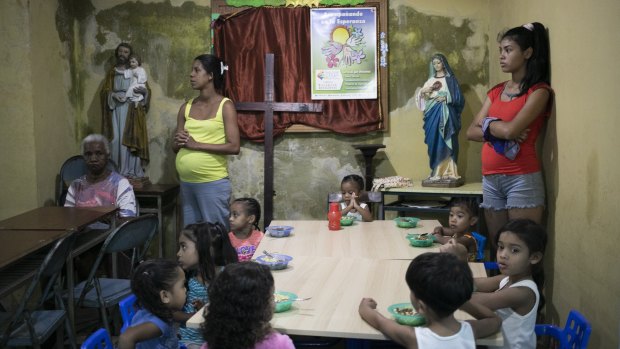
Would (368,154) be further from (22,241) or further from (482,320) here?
(482,320)

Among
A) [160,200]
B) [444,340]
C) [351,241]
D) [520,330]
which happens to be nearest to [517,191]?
[351,241]

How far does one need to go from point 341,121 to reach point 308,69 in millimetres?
534

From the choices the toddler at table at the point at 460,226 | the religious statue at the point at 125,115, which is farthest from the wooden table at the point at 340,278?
the religious statue at the point at 125,115

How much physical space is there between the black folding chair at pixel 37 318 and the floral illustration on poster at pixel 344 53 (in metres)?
2.83

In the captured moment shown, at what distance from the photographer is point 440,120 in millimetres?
4707

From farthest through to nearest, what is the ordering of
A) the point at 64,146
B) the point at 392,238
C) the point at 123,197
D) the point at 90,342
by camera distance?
the point at 64,146, the point at 123,197, the point at 392,238, the point at 90,342

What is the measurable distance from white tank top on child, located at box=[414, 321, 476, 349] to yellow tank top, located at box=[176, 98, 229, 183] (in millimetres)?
2694

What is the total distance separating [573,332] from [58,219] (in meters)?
2.79

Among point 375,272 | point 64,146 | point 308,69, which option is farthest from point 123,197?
point 375,272

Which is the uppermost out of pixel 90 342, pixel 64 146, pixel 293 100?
pixel 293 100

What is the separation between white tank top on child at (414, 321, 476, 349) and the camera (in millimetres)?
1854

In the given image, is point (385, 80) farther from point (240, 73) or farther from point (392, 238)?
point (392, 238)

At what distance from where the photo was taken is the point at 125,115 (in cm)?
521

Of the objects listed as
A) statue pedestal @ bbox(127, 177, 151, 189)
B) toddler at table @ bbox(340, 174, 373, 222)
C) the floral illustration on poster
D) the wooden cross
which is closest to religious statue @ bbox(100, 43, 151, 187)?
statue pedestal @ bbox(127, 177, 151, 189)
